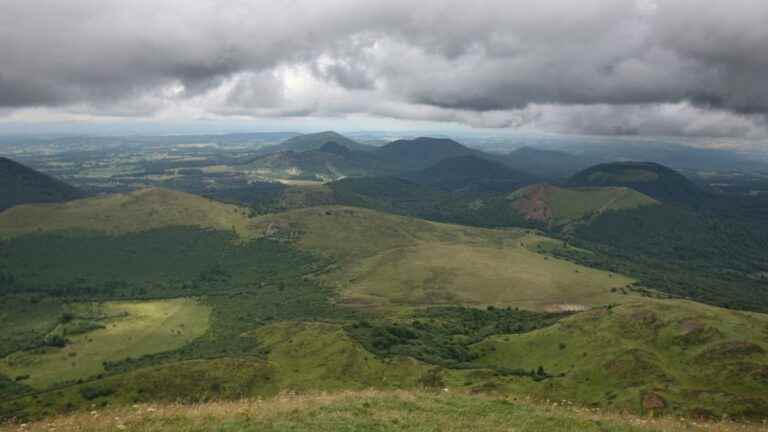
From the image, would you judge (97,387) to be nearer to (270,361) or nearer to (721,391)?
(270,361)

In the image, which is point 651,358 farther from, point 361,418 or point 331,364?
point 361,418

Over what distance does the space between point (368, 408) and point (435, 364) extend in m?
85.7

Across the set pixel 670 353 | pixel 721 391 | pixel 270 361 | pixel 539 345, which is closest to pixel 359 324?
pixel 270 361

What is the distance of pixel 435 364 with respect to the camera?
117 m

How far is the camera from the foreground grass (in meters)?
29.7

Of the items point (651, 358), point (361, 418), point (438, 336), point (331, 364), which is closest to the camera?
point (361, 418)

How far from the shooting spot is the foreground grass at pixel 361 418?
97.6 feet

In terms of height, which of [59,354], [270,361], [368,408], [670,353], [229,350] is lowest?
[59,354]

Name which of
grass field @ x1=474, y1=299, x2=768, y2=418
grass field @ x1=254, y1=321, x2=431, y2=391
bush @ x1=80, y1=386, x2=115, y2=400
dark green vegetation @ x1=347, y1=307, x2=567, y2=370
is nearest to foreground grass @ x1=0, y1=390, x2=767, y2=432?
grass field @ x1=474, y1=299, x2=768, y2=418

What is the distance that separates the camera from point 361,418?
3253 centimetres

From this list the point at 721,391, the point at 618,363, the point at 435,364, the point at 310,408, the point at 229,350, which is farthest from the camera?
the point at 229,350

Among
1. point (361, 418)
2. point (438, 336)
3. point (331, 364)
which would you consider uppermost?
point (361, 418)

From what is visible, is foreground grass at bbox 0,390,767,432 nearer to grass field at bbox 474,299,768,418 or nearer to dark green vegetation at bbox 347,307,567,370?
grass field at bbox 474,299,768,418

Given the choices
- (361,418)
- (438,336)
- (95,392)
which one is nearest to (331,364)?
(438,336)
